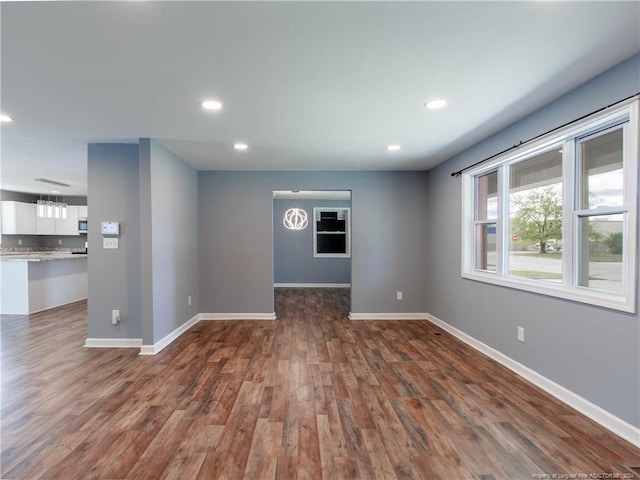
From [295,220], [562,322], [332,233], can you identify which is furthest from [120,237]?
[332,233]

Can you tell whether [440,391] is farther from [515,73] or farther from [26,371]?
[26,371]

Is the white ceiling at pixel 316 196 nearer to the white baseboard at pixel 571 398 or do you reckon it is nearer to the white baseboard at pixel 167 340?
the white baseboard at pixel 167 340

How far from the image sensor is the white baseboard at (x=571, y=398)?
6.13 ft

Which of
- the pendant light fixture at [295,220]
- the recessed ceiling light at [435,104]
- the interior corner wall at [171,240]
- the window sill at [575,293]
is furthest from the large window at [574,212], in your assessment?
the pendant light fixture at [295,220]

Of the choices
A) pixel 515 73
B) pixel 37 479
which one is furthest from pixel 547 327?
pixel 37 479

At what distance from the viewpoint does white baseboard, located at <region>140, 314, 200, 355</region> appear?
3306mm

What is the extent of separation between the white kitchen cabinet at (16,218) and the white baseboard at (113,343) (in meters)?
5.44

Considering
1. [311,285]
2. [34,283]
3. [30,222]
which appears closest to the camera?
[34,283]

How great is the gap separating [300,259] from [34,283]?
536 centimetres

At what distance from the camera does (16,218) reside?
674cm

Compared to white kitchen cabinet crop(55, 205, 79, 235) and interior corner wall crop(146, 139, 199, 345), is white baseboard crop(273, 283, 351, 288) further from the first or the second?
white kitchen cabinet crop(55, 205, 79, 235)

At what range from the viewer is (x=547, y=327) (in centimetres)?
249

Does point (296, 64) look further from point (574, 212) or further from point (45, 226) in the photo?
point (45, 226)

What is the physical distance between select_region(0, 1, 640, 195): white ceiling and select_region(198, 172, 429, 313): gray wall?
5.22 feet
